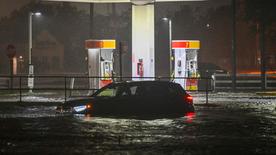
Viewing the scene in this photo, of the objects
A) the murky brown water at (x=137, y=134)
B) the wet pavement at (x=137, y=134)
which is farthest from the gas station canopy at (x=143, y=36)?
the murky brown water at (x=137, y=134)

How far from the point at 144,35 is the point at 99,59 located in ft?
12.2

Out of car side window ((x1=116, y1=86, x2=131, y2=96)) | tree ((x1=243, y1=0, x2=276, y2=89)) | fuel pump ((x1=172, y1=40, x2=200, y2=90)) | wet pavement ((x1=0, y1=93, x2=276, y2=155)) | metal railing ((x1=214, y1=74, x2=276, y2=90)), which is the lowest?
wet pavement ((x1=0, y1=93, x2=276, y2=155))

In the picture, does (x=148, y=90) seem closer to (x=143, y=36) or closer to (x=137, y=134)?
(x=137, y=134)

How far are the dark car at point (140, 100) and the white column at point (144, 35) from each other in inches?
507

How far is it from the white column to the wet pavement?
415 inches

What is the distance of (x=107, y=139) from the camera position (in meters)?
13.1

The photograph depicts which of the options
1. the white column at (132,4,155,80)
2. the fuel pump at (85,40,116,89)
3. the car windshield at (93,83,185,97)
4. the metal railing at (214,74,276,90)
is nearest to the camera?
the car windshield at (93,83,185,97)

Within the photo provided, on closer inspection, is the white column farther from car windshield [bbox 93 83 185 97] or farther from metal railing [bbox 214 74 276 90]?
car windshield [bbox 93 83 185 97]

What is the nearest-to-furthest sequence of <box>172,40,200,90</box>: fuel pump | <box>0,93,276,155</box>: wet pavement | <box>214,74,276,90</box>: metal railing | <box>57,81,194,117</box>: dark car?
<box>0,93,276,155</box>: wet pavement < <box>57,81,194,117</box>: dark car < <box>172,40,200,90</box>: fuel pump < <box>214,74,276,90</box>: metal railing

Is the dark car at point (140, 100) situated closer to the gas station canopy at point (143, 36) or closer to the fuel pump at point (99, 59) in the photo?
the gas station canopy at point (143, 36)

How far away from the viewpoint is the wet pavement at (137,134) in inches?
454

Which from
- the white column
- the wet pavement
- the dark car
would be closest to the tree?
the white column

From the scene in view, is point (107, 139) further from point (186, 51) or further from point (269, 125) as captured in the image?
point (186, 51)

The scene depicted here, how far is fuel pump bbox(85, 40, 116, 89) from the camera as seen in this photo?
32719 mm
